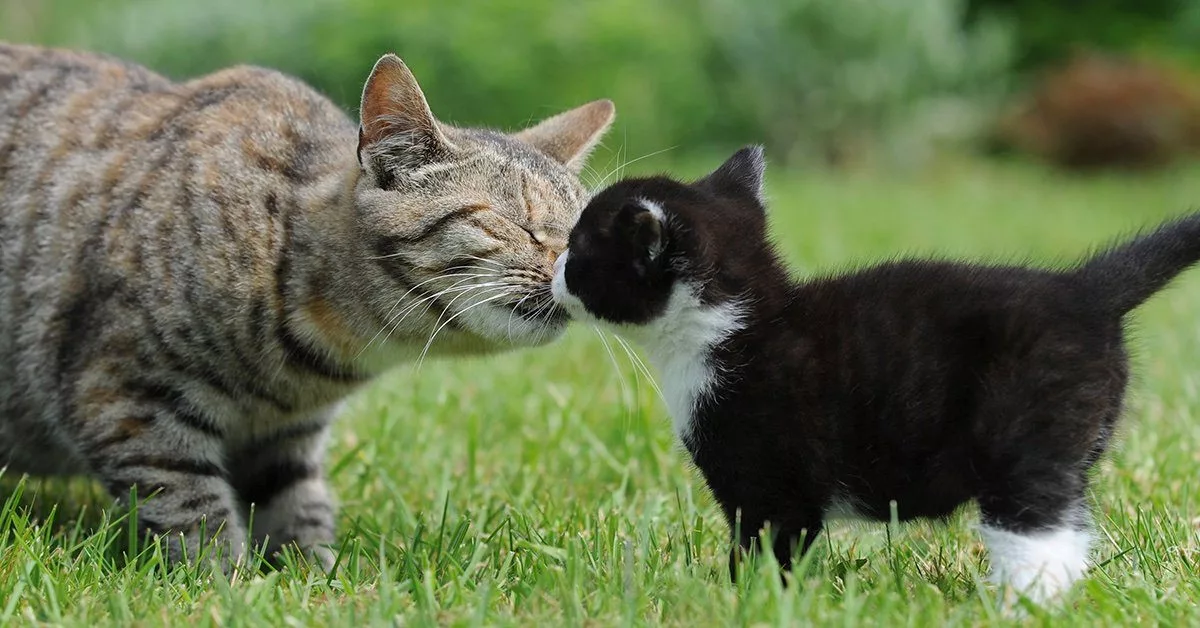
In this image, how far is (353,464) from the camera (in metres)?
4.11

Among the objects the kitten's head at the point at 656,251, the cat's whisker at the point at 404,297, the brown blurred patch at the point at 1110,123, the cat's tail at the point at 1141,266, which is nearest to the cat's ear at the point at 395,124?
the cat's whisker at the point at 404,297

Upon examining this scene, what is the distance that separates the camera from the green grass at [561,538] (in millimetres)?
2307

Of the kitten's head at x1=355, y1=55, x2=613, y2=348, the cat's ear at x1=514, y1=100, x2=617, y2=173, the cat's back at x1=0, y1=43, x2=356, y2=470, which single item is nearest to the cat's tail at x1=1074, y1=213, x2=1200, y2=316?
the kitten's head at x1=355, y1=55, x2=613, y2=348

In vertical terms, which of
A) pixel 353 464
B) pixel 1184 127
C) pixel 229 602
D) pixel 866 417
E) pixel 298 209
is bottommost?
pixel 1184 127

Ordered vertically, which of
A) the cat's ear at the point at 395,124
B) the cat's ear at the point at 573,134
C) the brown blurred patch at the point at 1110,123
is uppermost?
the cat's ear at the point at 395,124

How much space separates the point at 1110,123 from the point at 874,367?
41.1 feet

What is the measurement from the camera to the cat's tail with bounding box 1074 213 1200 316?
2430mm

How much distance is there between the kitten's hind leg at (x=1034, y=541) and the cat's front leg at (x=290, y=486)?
193 cm

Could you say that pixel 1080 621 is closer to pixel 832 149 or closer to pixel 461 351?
pixel 461 351

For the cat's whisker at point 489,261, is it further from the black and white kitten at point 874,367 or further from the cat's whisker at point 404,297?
the black and white kitten at point 874,367

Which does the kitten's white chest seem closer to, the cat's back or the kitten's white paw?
the kitten's white paw

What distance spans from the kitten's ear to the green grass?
0.92 ft

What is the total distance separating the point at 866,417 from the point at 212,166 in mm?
1887

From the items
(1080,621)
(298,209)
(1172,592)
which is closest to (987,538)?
(1080,621)
